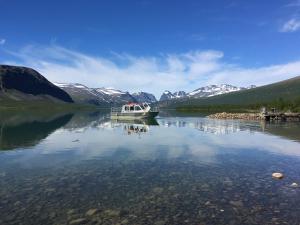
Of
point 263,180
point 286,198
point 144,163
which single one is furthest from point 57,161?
point 286,198

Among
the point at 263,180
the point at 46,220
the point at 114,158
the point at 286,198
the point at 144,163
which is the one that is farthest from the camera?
the point at 114,158

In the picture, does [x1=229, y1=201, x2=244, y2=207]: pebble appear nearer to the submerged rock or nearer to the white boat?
the submerged rock

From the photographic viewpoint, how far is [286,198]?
17.6 meters

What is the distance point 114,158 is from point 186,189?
11.6m

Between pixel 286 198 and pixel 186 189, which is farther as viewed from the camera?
pixel 186 189

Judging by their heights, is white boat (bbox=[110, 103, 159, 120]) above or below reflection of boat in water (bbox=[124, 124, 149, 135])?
above

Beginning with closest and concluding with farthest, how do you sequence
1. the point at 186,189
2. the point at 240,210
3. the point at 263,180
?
the point at 240,210
the point at 186,189
the point at 263,180

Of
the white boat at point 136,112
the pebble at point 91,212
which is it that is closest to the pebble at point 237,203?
the pebble at point 91,212

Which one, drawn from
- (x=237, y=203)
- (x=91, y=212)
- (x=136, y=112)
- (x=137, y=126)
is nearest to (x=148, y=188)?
(x=91, y=212)

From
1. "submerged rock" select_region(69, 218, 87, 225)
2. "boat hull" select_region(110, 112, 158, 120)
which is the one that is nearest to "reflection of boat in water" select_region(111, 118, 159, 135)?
"boat hull" select_region(110, 112, 158, 120)

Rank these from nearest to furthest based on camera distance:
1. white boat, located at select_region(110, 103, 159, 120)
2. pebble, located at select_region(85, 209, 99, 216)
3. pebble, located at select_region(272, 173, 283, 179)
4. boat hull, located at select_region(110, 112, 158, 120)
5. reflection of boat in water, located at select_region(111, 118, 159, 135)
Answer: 1. pebble, located at select_region(85, 209, 99, 216)
2. pebble, located at select_region(272, 173, 283, 179)
3. reflection of boat in water, located at select_region(111, 118, 159, 135)
4. boat hull, located at select_region(110, 112, 158, 120)
5. white boat, located at select_region(110, 103, 159, 120)

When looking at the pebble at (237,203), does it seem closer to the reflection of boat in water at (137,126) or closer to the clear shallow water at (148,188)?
the clear shallow water at (148,188)

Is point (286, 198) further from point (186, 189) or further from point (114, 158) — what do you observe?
point (114, 158)

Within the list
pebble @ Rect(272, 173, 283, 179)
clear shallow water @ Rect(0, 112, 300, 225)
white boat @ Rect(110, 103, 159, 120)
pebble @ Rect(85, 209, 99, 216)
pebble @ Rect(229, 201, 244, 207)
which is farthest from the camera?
white boat @ Rect(110, 103, 159, 120)
